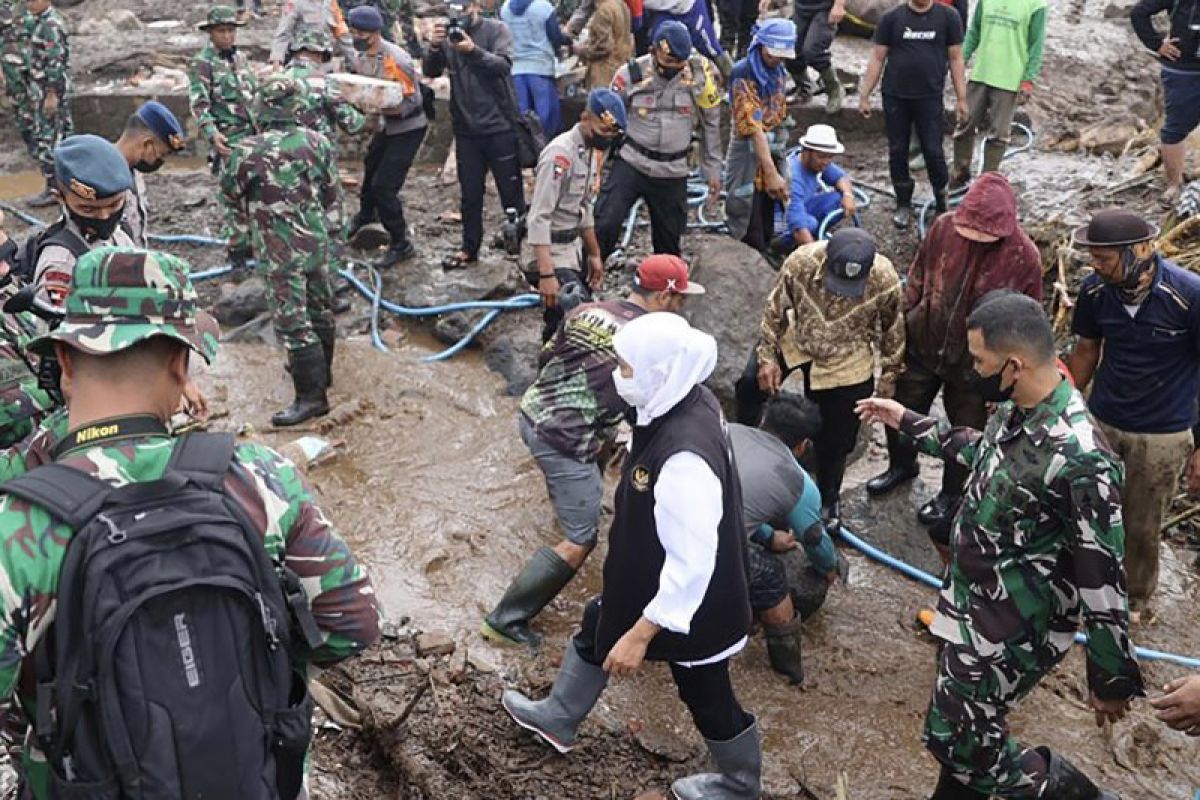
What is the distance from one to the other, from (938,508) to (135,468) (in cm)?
461

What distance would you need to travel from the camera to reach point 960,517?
3484 mm

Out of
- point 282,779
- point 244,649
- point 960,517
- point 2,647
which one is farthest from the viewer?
point 960,517

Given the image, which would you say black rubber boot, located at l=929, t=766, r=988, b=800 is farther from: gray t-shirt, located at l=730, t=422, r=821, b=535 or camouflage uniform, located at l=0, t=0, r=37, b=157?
camouflage uniform, located at l=0, t=0, r=37, b=157

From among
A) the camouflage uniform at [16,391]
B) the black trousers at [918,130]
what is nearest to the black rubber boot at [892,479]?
the black trousers at [918,130]

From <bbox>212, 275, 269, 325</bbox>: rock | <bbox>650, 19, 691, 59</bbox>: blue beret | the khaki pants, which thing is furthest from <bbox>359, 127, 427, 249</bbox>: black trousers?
the khaki pants

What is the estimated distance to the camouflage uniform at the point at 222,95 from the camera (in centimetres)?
746

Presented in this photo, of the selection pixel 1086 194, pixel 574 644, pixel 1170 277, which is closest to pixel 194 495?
pixel 574 644

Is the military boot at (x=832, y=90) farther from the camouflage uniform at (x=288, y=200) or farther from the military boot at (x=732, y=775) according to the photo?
the military boot at (x=732, y=775)

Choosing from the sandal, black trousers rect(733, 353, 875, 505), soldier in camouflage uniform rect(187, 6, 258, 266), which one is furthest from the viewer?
the sandal

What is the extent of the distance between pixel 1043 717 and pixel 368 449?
3854 mm

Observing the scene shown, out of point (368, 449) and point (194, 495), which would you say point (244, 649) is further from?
point (368, 449)

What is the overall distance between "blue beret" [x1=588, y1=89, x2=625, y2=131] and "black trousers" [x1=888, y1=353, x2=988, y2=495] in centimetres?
210

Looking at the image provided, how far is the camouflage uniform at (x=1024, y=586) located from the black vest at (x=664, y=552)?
72 centimetres

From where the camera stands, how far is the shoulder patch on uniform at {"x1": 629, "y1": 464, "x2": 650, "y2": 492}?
321cm
